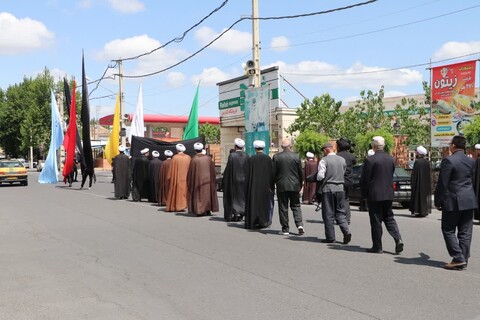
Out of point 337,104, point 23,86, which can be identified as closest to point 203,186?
point 337,104

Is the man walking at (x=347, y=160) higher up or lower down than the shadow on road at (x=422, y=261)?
higher up

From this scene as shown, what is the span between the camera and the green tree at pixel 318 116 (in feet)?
105

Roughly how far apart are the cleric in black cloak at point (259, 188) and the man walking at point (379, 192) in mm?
2805

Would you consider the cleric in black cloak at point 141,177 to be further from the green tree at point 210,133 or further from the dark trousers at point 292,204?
the green tree at point 210,133

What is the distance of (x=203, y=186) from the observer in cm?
1345

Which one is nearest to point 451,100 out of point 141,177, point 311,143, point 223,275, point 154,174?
point 311,143

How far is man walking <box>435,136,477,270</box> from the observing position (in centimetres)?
701

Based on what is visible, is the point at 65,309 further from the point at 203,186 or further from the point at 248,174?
the point at 203,186

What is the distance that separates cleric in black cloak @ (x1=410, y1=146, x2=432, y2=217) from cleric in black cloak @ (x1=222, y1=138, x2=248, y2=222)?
15.6ft

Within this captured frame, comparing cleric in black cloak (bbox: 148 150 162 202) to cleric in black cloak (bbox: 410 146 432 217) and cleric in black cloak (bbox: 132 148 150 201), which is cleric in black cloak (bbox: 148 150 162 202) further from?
cleric in black cloak (bbox: 410 146 432 217)

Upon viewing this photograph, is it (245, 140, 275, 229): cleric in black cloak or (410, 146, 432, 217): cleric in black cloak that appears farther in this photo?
(410, 146, 432, 217): cleric in black cloak

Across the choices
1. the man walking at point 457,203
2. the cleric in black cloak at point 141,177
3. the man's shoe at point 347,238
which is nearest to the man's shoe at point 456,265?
the man walking at point 457,203

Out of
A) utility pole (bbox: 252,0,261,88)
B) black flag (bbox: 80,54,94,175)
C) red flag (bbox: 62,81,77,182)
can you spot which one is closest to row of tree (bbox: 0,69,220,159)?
red flag (bbox: 62,81,77,182)

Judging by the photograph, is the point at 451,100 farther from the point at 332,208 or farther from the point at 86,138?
the point at 86,138
